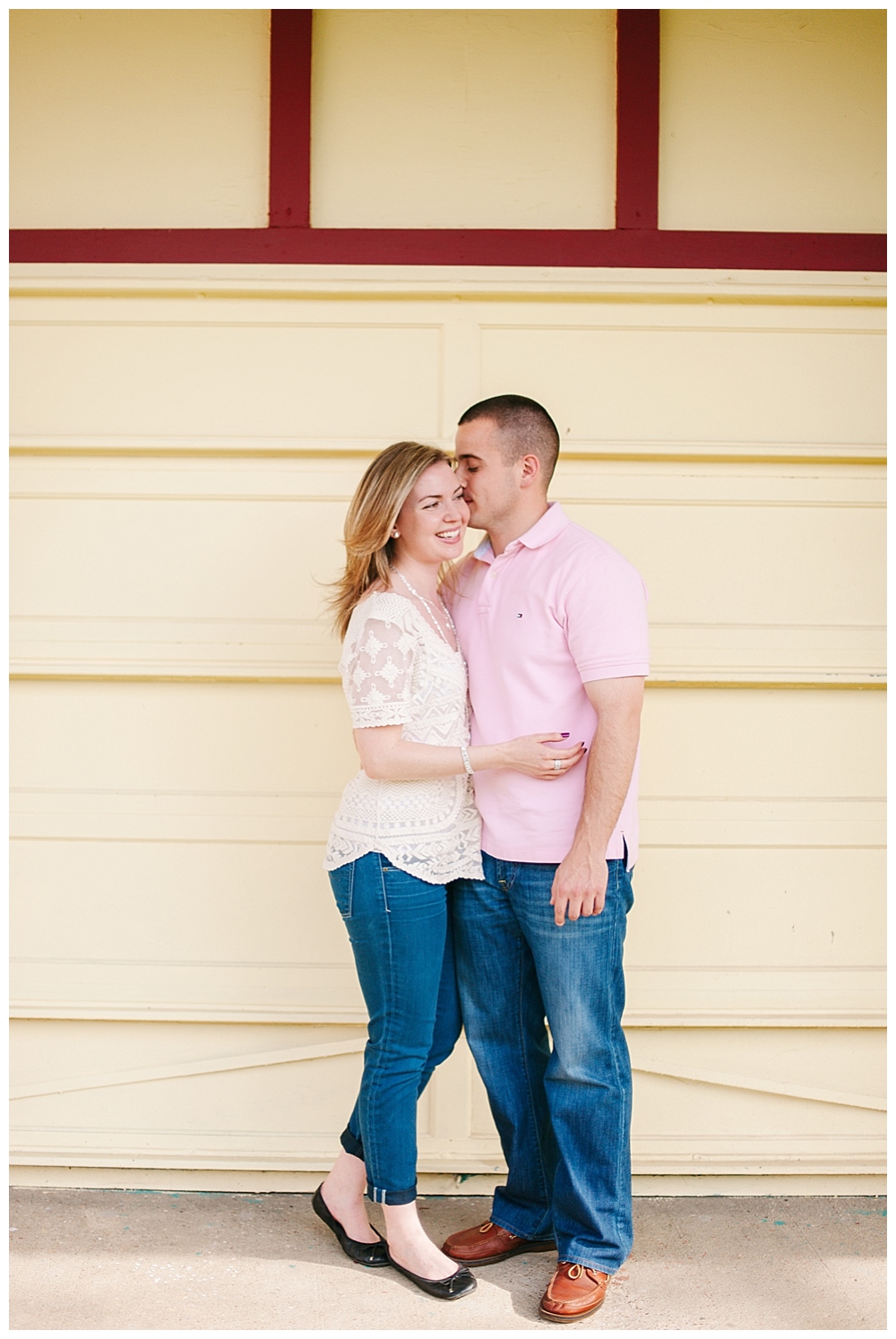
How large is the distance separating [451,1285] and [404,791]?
3.64 feet

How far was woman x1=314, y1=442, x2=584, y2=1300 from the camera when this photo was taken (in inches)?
89.4

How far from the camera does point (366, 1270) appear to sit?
2.52 m

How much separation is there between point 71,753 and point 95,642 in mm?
320

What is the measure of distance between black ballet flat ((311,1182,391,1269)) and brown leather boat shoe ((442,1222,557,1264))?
16cm

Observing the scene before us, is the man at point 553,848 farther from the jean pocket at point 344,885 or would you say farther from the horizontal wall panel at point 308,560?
the horizontal wall panel at point 308,560

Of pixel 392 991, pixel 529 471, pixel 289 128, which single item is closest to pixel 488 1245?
pixel 392 991

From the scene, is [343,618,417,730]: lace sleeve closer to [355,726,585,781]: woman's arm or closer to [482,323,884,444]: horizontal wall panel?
[355,726,585,781]: woman's arm

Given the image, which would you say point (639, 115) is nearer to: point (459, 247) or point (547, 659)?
point (459, 247)

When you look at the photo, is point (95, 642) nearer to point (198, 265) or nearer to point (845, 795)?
point (198, 265)

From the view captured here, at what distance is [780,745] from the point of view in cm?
295

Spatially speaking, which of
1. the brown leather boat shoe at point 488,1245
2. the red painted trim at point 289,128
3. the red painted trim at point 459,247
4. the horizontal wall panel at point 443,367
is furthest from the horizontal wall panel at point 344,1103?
the red painted trim at point 289,128

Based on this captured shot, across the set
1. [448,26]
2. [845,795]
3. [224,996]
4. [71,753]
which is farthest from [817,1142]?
[448,26]

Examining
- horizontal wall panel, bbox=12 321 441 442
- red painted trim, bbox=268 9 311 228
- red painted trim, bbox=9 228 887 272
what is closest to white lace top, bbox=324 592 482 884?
horizontal wall panel, bbox=12 321 441 442

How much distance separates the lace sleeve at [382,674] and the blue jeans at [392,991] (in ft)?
1.01
